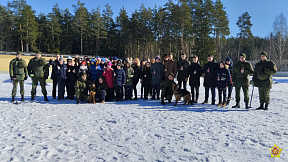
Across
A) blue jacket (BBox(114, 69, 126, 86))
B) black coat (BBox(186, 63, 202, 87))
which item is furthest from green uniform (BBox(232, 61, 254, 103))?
blue jacket (BBox(114, 69, 126, 86))

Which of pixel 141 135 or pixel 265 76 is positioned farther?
pixel 265 76

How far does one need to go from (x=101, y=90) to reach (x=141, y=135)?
4.24 m

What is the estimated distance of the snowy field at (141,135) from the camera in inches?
116

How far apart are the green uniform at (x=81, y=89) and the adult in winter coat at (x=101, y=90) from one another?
0.46 metres

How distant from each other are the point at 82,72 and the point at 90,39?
47.5 meters

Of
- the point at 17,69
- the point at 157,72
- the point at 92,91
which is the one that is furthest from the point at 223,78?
the point at 17,69

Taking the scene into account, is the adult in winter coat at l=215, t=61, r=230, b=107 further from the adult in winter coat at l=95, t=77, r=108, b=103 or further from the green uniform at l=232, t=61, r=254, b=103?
the adult in winter coat at l=95, t=77, r=108, b=103

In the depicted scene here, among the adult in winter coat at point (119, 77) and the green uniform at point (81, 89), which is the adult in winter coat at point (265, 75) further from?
the green uniform at point (81, 89)

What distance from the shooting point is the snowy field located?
295cm

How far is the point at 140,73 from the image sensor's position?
8.35m

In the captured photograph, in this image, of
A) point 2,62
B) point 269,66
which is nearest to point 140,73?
point 269,66

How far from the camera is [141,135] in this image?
3830mm

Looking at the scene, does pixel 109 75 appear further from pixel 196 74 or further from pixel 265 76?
pixel 265 76

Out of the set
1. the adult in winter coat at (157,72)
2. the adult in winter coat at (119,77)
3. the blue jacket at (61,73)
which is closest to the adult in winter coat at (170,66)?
the adult in winter coat at (157,72)
